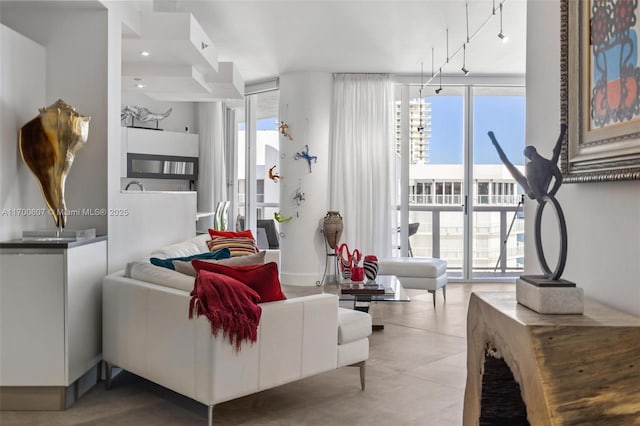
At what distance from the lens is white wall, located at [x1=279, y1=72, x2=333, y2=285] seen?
24.4ft

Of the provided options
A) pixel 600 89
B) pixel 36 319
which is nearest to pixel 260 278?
pixel 36 319

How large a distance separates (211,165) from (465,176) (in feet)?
13.0

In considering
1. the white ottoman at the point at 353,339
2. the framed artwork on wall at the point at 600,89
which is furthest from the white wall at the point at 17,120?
the framed artwork on wall at the point at 600,89

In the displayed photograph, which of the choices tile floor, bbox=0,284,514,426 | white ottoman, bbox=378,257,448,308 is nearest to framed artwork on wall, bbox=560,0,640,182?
tile floor, bbox=0,284,514,426

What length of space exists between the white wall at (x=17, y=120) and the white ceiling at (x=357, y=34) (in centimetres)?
169

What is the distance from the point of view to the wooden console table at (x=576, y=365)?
1291mm

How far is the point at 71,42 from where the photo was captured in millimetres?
3707

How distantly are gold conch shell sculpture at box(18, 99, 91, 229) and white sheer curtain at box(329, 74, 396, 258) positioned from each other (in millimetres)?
4498

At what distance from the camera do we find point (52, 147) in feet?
11.0

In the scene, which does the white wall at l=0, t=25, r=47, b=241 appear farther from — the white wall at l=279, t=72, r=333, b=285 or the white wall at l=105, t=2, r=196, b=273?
the white wall at l=279, t=72, r=333, b=285

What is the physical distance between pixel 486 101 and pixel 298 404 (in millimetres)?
6009

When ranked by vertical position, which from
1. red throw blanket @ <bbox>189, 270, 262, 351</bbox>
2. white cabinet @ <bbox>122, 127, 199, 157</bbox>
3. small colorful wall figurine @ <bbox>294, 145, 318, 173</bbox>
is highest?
white cabinet @ <bbox>122, 127, 199, 157</bbox>

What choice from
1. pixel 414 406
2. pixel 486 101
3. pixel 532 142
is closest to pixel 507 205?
pixel 486 101

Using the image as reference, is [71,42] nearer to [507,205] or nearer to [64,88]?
[64,88]
